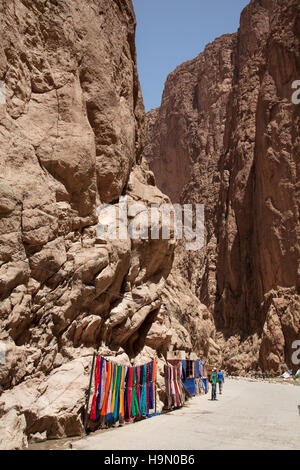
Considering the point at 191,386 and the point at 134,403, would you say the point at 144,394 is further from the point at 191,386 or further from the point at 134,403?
the point at 191,386

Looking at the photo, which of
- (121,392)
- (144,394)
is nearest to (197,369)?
(144,394)

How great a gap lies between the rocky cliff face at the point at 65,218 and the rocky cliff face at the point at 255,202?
27.7 metres

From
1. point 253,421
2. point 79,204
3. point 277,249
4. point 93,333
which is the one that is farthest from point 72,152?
point 277,249

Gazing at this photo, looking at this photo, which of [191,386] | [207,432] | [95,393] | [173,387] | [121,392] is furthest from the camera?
[191,386]

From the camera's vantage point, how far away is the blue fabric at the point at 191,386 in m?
18.6

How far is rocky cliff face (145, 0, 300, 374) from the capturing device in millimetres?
41344

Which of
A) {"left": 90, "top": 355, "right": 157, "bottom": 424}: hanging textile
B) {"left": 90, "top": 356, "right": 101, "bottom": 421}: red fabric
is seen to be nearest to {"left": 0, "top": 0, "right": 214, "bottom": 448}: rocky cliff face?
{"left": 90, "top": 356, "right": 101, "bottom": 421}: red fabric

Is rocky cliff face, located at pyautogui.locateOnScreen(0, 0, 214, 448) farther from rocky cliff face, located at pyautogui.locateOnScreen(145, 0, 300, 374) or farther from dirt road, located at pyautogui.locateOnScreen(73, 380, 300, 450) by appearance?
rocky cliff face, located at pyautogui.locateOnScreen(145, 0, 300, 374)

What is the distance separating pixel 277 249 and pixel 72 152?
115ft

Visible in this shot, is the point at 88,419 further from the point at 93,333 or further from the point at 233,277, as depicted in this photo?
the point at 233,277

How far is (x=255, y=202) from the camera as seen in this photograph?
1941 inches

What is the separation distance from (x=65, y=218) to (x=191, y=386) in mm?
12052

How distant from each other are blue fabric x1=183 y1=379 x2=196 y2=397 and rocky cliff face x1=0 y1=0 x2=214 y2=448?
3290mm

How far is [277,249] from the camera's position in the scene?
140 ft
